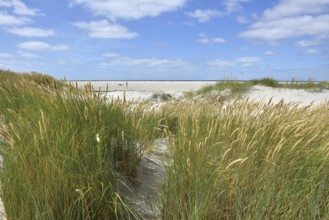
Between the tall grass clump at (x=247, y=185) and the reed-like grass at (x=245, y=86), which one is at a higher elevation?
the reed-like grass at (x=245, y=86)

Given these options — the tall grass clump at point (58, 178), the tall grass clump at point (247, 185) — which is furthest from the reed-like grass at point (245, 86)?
the tall grass clump at point (58, 178)

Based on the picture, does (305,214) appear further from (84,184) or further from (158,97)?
(158,97)

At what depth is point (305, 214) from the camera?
82.0 inches

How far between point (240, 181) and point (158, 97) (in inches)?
548

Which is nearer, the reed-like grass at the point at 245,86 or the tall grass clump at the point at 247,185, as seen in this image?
the tall grass clump at the point at 247,185

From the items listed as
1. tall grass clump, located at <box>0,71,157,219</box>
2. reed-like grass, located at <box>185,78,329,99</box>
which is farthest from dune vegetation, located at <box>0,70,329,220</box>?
reed-like grass, located at <box>185,78,329,99</box>

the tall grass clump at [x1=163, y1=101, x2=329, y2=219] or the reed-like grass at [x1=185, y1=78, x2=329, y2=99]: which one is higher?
the reed-like grass at [x1=185, y1=78, x2=329, y2=99]

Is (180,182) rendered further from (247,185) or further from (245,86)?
(245,86)

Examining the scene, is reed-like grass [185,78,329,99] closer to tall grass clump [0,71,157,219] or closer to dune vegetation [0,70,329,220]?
dune vegetation [0,70,329,220]

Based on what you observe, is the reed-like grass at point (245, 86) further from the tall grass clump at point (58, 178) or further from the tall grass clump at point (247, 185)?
the tall grass clump at point (58, 178)

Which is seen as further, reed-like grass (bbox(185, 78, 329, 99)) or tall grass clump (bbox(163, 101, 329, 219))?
reed-like grass (bbox(185, 78, 329, 99))

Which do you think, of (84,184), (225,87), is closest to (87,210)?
(84,184)

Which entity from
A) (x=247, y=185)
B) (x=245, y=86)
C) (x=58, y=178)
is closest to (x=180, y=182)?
(x=247, y=185)

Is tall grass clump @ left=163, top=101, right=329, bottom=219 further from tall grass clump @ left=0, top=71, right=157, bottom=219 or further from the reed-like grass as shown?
the reed-like grass
